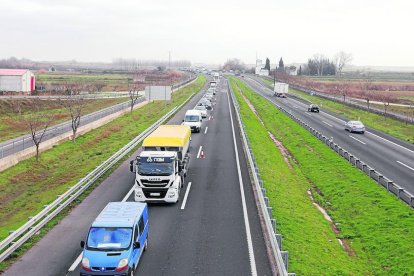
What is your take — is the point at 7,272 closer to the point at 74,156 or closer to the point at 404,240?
the point at 404,240

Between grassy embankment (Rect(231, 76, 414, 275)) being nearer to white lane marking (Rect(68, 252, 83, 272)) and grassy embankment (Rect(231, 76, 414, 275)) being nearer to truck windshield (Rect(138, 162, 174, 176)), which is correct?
truck windshield (Rect(138, 162, 174, 176))

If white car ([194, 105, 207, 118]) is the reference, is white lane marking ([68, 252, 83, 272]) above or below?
below

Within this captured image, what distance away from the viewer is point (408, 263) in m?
20.5

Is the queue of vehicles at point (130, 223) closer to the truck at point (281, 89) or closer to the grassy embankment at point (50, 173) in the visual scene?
the grassy embankment at point (50, 173)

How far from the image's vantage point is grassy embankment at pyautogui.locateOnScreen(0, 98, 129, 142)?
208 ft

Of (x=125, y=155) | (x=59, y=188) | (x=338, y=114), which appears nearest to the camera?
(x=59, y=188)

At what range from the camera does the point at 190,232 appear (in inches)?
827

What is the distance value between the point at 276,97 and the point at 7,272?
340ft

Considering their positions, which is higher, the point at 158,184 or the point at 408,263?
the point at 158,184

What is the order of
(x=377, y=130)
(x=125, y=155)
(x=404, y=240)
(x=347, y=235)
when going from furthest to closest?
1. (x=377, y=130)
2. (x=125, y=155)
3. (x=347, y=235)
4. (x=404, y=240)

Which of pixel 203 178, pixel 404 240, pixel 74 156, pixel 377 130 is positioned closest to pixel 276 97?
pixel 377 130

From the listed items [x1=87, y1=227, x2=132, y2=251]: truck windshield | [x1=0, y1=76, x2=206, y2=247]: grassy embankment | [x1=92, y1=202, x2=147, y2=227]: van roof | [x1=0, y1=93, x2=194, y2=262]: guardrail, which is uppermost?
[x1=92, y1=202, x2=147, y2=227]: van roof

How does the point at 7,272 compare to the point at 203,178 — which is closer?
the point at 7,272

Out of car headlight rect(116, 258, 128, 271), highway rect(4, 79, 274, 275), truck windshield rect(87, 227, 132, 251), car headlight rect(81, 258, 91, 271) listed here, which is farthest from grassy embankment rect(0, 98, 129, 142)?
car headlight rect(116, 258, 128, 271)
